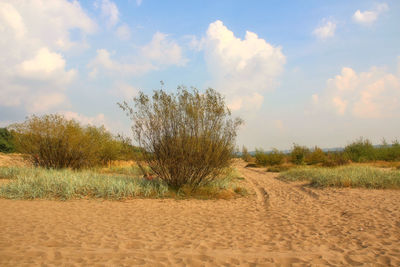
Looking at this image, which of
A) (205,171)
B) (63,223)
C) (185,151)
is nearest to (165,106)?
(185,151)

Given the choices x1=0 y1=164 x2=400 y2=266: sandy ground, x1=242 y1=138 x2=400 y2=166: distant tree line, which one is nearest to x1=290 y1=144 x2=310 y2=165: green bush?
x1=242 y1=138 x2=400 y2=166: distant tree line

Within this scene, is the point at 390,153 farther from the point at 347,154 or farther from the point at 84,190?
the point at 84,190

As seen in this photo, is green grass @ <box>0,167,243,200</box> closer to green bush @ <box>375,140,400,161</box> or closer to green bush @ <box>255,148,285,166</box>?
green bush @ <box>255,148,285,166</box>

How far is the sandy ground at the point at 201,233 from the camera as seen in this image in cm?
454

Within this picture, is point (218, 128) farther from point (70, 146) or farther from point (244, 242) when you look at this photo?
point (70, 146)

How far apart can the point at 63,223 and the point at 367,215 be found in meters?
7.96

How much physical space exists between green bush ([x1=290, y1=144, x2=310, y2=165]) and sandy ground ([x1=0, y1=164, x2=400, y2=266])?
2163cm

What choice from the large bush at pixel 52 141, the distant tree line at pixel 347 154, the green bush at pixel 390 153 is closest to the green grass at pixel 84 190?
the large bush at pixel 52 141

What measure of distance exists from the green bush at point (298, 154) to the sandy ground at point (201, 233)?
21631 mm

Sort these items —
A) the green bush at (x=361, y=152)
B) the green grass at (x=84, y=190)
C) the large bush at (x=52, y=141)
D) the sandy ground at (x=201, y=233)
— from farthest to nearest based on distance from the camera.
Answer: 1. the green bush at (x=361, y=152)
2. the large bush at (x=52, y=141)
3. the green grass at (x=84, y=190)
4. the sandy ground at (x=201, y=233)

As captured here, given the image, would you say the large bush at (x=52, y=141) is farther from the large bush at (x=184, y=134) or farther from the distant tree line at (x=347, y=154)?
the distant tree line at (x=347, y=154)

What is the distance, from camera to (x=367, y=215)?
7660mm

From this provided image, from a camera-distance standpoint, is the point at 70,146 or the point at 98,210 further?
the point at 70,146

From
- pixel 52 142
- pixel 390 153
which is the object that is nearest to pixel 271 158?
pixel 390 153
